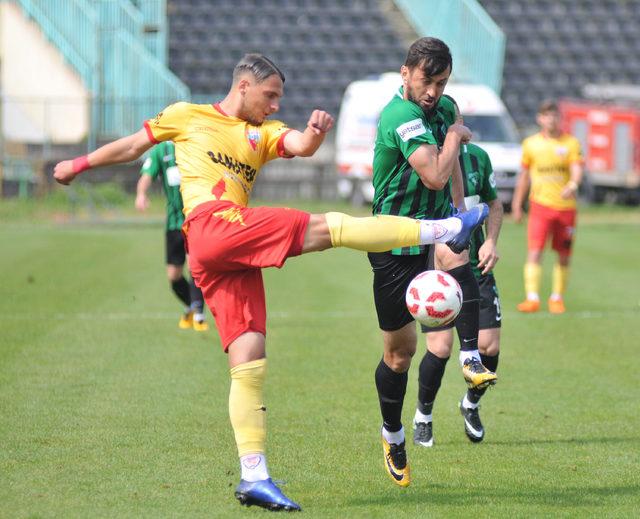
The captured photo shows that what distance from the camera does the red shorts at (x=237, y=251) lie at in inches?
202

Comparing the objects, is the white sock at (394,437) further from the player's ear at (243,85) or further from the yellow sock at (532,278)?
the yellow sock at (532,278)

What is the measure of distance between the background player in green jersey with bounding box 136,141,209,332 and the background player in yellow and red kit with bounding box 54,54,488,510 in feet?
18.3

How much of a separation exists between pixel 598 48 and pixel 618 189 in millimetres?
6652

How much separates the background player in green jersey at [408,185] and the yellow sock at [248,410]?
83 cm

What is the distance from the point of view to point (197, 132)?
5531mm

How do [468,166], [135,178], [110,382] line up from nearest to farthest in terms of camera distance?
[468,166], [110,382], [135,178]

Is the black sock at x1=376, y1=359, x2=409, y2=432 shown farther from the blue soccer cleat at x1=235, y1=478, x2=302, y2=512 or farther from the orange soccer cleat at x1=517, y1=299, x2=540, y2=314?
the orange soccer cleat at x1=517, y1=299, x2=540, y2=314

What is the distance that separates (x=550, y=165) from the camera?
527 inches

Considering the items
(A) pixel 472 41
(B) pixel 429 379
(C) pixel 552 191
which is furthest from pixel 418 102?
(A) pixel 472 41

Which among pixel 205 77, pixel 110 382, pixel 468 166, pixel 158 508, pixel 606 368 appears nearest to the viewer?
pixel 158 508

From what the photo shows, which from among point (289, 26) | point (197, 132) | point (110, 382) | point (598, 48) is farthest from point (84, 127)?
point (197, 132)

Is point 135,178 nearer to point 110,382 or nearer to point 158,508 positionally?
point 110,382

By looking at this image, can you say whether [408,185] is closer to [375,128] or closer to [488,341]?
[488,341]

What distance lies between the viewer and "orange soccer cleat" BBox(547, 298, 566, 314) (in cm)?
1269
